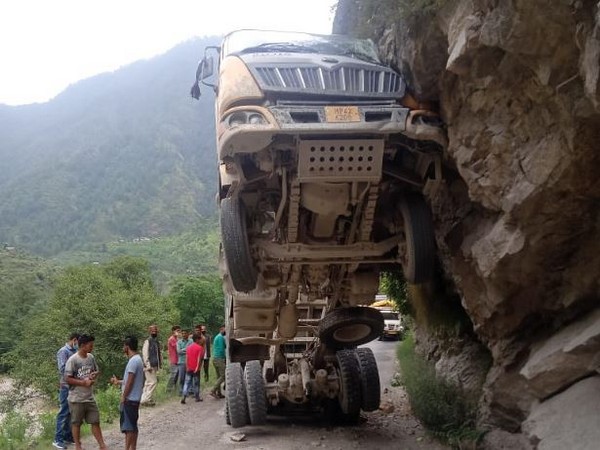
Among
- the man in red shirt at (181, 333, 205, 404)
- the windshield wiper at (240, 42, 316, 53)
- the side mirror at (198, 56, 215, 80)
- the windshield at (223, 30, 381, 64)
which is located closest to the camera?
the windshield wiper at (240, 42, 316, 53)

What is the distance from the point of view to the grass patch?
6553 millimetres

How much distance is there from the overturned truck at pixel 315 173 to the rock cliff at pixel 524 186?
41 centimetres

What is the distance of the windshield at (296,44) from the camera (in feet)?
19.8

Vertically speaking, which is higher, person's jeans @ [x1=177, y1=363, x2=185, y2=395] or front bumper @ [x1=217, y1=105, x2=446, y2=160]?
front bumper @ [x1=217, y1=105, x2=446, y2=160]

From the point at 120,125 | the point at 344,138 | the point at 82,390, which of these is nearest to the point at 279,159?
the point at 344,138

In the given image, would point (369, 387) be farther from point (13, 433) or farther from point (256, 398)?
point (13, 433)

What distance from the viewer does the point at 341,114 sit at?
5.03 m

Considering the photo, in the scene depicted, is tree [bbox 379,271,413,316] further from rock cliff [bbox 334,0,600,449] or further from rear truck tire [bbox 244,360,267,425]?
rock cliff [bbox 334,0,600,449]

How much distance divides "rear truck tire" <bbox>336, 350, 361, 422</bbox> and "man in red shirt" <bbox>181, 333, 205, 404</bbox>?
3.26 metres

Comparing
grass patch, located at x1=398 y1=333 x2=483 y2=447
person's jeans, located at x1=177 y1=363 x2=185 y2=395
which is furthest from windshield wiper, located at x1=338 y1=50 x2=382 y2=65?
person's jeans, located at x1=177 y1=363 x2=185 y2=395

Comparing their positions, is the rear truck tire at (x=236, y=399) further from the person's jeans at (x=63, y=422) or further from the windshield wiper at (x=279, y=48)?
the windshield wiper at (x=279, y=48)

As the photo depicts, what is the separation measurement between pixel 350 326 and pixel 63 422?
143 inches

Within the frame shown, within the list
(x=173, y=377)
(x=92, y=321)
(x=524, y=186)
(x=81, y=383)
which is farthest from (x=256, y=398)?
(x=92, y=321)

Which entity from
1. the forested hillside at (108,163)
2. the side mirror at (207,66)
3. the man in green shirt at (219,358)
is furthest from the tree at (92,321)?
the forested hillside at (108,163)
